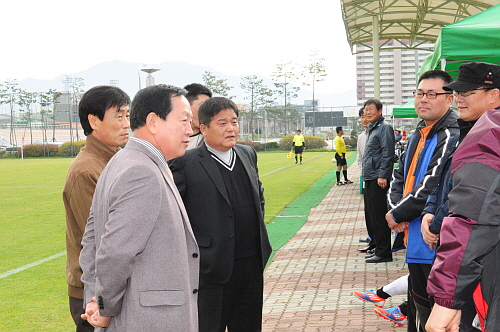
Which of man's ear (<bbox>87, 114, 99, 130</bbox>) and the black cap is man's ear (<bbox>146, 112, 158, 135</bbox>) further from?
the black cap

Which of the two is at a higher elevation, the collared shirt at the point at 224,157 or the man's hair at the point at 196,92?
the man's hair at the point at 196,92

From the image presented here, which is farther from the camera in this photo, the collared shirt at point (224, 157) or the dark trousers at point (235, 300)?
the collared shirt at point (224, 157)

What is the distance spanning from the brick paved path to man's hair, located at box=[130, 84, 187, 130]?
3208mm

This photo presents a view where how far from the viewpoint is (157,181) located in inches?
94.0

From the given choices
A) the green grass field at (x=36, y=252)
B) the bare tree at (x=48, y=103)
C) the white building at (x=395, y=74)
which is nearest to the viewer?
the green grass field at (x=36, y=252)

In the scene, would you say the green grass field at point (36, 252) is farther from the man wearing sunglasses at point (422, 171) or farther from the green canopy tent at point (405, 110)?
the green canopy tent at point (405, 110)

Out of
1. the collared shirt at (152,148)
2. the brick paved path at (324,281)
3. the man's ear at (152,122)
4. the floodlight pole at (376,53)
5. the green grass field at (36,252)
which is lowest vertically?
the green grass field at (36,252)

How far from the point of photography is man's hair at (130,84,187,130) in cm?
257

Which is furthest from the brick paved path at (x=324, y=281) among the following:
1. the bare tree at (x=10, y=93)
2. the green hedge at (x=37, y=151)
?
the bare tree at (x=10, y=93)

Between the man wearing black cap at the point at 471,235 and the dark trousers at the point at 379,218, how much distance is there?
5446mm

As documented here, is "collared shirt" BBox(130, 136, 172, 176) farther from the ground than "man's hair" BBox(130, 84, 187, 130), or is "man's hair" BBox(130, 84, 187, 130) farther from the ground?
"man's hair" BBox(130, 84, 187, 130)

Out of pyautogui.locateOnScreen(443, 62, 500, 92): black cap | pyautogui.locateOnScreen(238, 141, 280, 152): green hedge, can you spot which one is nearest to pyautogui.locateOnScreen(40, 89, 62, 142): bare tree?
pyautogui.locateOnScreen(238, 141, 280, 152): green hedge

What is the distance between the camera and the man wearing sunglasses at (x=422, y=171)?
12.6 ft

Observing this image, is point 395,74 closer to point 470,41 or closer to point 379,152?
point 379,152
